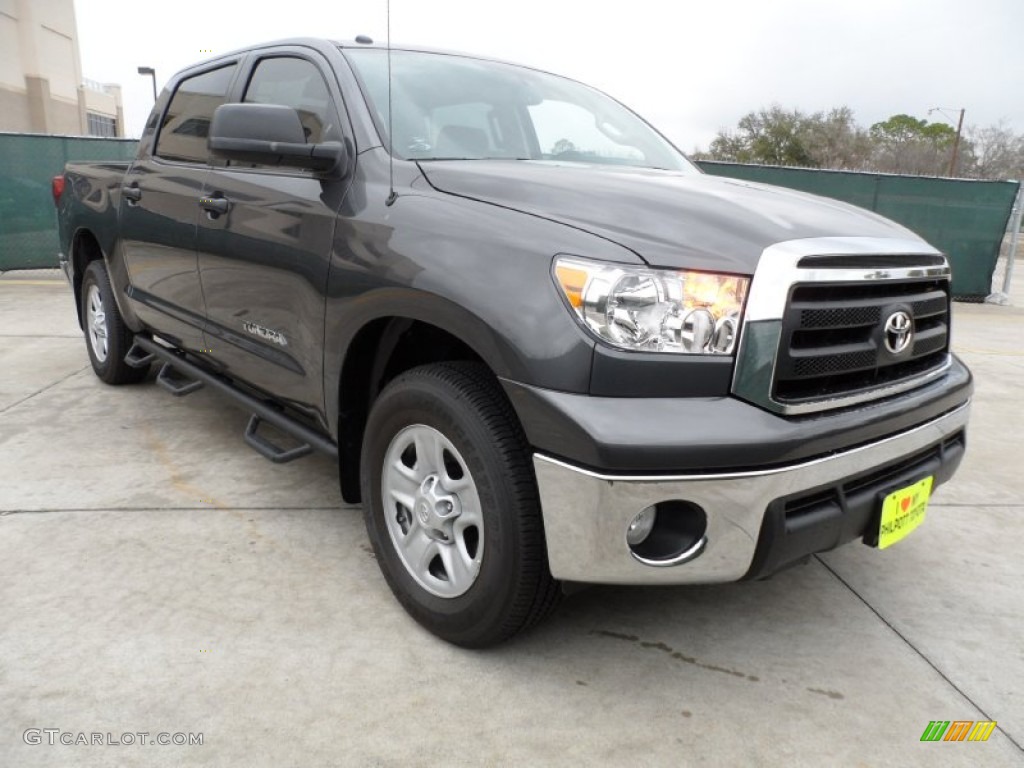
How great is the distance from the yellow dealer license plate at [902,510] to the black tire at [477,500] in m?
0.93

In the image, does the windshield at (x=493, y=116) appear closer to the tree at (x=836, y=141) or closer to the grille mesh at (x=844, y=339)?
the grille mesh at (x=844, y=339)

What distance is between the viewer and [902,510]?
237cm

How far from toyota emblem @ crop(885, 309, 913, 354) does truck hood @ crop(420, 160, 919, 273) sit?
0.24 m

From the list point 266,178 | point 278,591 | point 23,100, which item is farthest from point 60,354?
point 23,100

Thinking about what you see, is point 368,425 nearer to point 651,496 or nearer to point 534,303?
point 534,303

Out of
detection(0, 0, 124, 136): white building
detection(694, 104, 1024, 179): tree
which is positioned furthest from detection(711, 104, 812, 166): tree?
detection(0, 0, 124, 136): white building

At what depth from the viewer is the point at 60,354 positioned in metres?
6.12

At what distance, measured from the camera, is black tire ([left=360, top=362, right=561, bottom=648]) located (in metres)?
2.13

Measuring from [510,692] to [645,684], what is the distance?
381 mm

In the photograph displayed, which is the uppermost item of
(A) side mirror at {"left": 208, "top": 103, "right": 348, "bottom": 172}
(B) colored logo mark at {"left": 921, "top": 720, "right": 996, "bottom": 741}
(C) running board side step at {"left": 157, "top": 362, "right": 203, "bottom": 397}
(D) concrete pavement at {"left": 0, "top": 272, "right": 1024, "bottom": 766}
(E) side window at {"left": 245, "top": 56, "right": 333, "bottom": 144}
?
(E) side window at {"left": 245, "top": 56, "right": 333, "bottom": 144}

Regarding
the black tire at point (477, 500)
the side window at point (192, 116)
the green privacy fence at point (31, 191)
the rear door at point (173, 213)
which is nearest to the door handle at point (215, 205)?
the rear door at point (173, 213)

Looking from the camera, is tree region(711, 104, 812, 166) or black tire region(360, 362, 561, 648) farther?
tree region(711, 104, 812, 166)

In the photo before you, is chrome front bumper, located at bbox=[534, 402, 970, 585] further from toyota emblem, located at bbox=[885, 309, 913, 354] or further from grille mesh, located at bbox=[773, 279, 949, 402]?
toyota emblem, located at bbox=[885, 309, 913, 354]

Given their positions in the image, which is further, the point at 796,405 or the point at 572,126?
the point at 572,126
